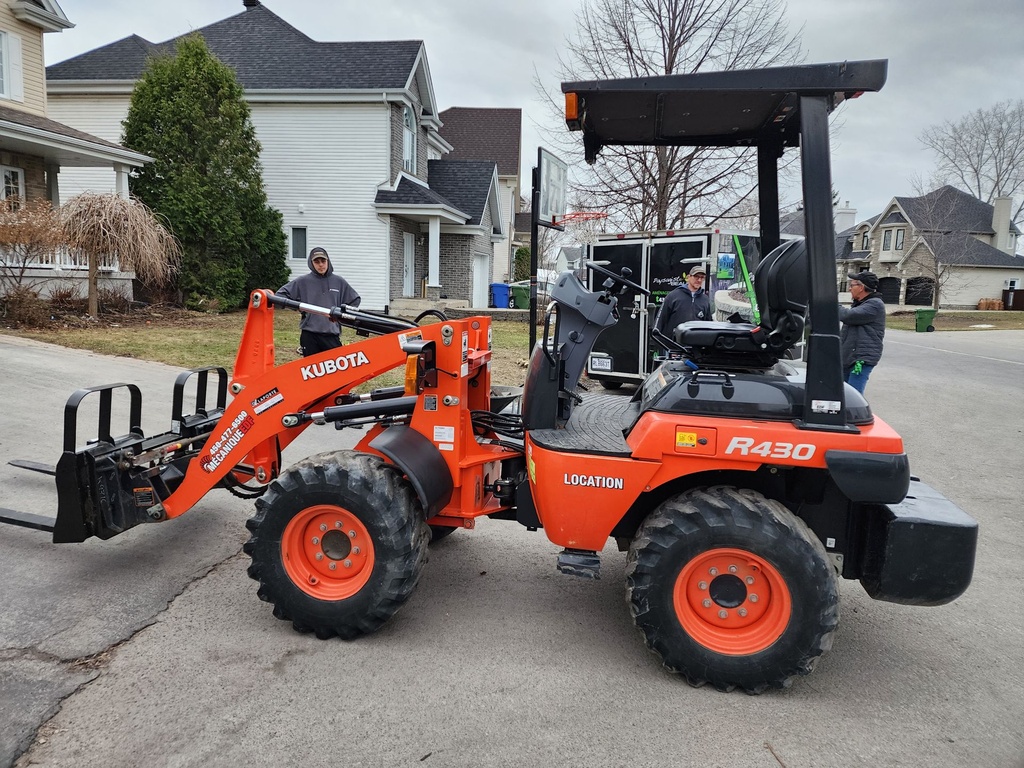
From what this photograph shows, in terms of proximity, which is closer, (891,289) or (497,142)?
(497,142)

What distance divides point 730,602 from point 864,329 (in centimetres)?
480

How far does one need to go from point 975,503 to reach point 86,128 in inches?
985

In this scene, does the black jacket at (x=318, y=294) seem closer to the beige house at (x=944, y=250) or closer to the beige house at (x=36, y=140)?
the beige house at (x=36, y=140)

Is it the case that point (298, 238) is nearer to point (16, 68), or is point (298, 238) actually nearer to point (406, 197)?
point (406, 197)

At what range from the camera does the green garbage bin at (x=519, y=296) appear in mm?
26844

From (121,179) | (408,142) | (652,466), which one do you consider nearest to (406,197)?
(408,142)

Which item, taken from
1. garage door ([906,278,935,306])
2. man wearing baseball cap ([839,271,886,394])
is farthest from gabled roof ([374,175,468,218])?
garage door ([906,278,935,306])

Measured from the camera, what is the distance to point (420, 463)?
3.50m

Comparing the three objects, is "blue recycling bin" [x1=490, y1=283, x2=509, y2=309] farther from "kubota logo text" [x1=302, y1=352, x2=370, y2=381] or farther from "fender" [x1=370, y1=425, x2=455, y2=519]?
"fender" [x1=370, y1=425, x2=455, y2=519]

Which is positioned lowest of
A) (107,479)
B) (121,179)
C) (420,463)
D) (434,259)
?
(107,479)

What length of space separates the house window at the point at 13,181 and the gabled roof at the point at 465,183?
1250 centimetres

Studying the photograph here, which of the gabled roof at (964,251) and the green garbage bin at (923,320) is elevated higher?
the gabled roof at (964,251)

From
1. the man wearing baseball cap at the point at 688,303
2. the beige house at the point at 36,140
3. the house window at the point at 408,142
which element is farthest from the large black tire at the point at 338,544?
the house window at the point at 408,142

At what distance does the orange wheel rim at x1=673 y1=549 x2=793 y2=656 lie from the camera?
3.11 metres
